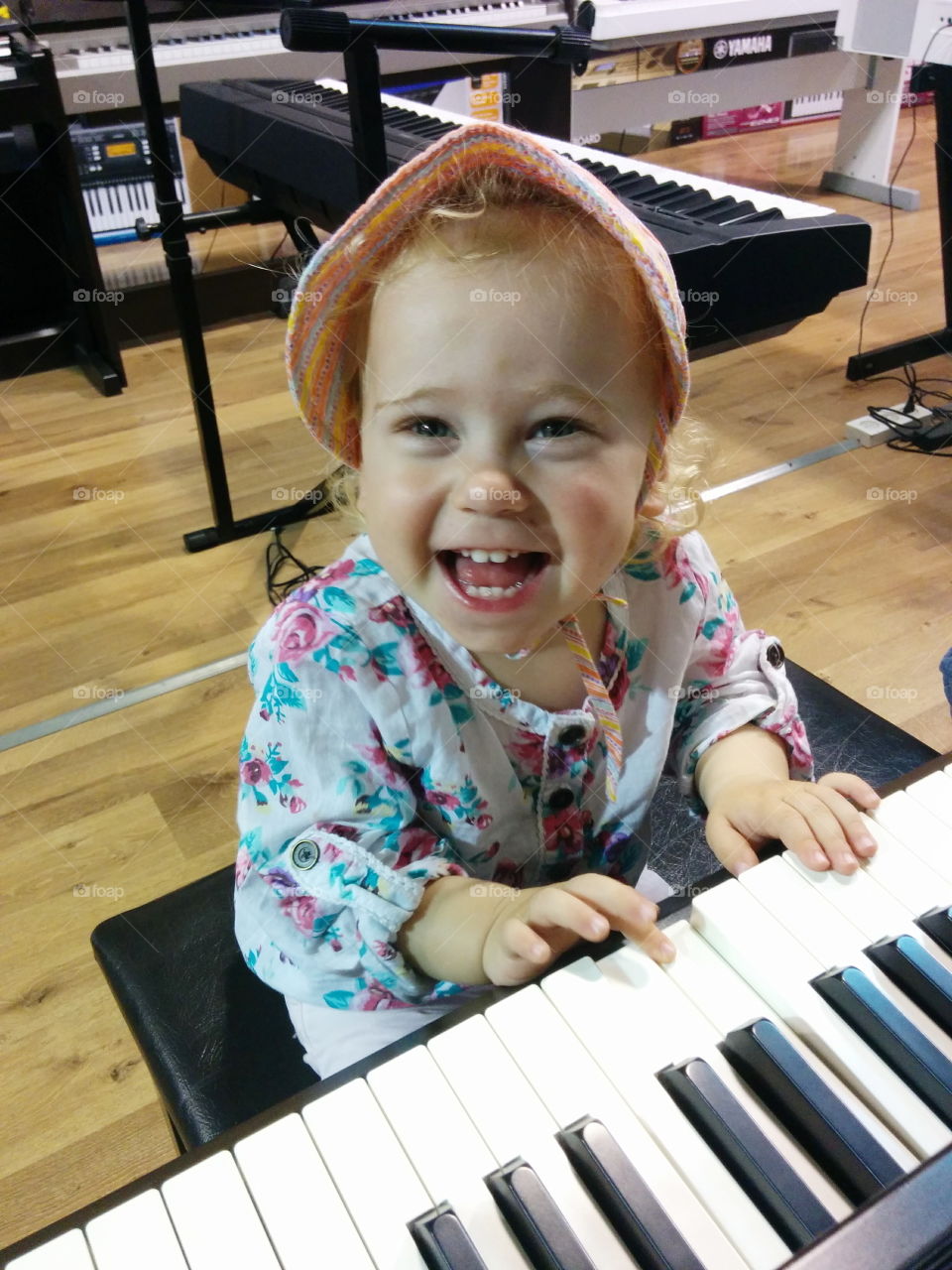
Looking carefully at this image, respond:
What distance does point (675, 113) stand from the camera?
3.83 meters

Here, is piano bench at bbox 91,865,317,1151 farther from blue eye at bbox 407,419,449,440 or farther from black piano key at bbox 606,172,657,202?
black piano key at bbox 606,172,657,202

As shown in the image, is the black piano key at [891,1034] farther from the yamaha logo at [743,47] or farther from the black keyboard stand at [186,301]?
the yamaha logo at [743,47]

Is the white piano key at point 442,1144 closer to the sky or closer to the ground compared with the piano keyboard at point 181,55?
closer to the ground

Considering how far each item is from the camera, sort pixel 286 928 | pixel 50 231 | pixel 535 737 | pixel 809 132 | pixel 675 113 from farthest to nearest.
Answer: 1. pixel 809 132
2. pixel 675 113
3. pixel 50 231
4. pixel 535 737
5. pixel 286 928

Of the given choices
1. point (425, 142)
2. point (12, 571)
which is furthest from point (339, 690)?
point (12, 571)

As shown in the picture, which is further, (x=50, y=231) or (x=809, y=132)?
(x=809, y=132)

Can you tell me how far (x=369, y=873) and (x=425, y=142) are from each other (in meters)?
1.36

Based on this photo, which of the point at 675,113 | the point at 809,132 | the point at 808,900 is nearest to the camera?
the point at 808,900

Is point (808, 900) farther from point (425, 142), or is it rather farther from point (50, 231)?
point (50, 231)

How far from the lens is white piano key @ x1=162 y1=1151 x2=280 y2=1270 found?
472 millimetres

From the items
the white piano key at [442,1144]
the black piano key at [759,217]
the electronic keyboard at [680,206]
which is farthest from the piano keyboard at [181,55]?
the white piano key at [442,1144]

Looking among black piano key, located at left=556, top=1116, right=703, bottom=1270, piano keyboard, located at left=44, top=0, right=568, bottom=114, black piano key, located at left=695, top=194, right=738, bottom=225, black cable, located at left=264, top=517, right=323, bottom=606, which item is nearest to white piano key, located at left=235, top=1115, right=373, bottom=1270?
black piano key, located at left=556, top=1116, right=703, bottom=1270

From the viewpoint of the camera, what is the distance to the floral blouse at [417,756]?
73 centimetres

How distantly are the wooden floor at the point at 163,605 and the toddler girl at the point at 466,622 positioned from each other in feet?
2.01
